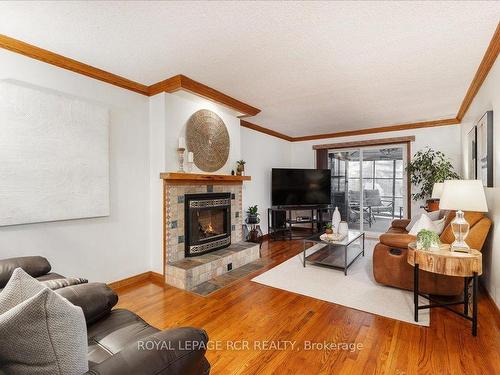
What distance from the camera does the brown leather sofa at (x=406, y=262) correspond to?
249 cm

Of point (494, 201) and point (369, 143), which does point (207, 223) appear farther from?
point (369, 143)

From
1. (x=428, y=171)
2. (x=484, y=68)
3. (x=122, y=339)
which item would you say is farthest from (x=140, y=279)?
(x=428, y=171)

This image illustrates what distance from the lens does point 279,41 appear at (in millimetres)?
2277

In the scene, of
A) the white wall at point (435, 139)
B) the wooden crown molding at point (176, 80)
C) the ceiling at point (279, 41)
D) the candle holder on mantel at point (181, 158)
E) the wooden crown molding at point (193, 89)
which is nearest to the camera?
the ceiling at point (279, 41)

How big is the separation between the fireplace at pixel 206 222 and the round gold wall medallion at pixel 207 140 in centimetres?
46

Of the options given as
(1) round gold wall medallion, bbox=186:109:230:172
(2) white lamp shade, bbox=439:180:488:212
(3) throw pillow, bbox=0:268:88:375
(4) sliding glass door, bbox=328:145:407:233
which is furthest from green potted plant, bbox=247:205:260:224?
(3) throw pillow, bbox=0:268:88:375

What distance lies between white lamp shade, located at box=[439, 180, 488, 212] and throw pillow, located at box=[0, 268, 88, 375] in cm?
273

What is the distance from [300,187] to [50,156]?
4.54 meters

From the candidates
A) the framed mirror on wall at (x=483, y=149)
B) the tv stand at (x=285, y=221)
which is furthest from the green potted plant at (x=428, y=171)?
the tv stand at (x=285, y=221)

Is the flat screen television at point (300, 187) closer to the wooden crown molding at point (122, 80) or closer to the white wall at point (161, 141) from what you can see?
the wooden crown molding at point (122, 80)

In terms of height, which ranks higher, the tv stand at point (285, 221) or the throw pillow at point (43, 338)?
the throw pillow at point (43, 338)

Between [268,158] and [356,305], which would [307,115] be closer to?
[268,158]

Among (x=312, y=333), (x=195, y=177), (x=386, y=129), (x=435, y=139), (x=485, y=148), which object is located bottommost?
(x=312, y=333)

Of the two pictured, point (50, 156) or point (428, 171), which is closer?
point (50, 156)
